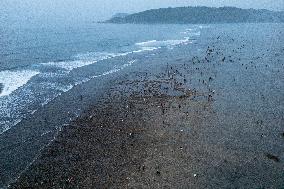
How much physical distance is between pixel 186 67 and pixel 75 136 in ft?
101

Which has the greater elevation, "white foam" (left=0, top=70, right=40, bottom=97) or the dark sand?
the dark sand

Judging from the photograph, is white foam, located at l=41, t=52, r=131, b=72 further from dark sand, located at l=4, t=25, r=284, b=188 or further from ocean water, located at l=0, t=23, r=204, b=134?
dark sand, located at l=4, t=25, r=284, b=188

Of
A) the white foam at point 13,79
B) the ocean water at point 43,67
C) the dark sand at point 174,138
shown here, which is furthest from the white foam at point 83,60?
the dark sand at point 174,138

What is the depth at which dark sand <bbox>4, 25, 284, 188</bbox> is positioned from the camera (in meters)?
22.6

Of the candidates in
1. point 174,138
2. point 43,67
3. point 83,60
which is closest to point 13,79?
point 43,67

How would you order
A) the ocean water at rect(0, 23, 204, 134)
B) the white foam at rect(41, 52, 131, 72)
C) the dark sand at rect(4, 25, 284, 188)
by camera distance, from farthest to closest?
the white foam at rect(41, 52, 131, 72)
the ocean water at rect(0, 23, 204, 134)
the dark sand at rect(4, 25, 284, 188)

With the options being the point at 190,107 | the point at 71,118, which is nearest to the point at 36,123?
the point at 71,118

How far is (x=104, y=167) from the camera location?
2384cm

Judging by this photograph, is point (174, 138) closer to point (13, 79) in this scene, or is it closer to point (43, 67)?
point (13, 79)

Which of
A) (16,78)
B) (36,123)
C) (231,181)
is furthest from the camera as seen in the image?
(16,78)

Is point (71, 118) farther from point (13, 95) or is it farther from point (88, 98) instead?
point (13, 95)

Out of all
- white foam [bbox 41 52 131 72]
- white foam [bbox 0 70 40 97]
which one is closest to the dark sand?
white foam [bbox 0 70 40 97]

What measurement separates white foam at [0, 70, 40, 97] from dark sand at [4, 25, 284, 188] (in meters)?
12.8

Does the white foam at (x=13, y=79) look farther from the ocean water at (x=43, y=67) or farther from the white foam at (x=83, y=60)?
the white foam at (x=83, y=60)
